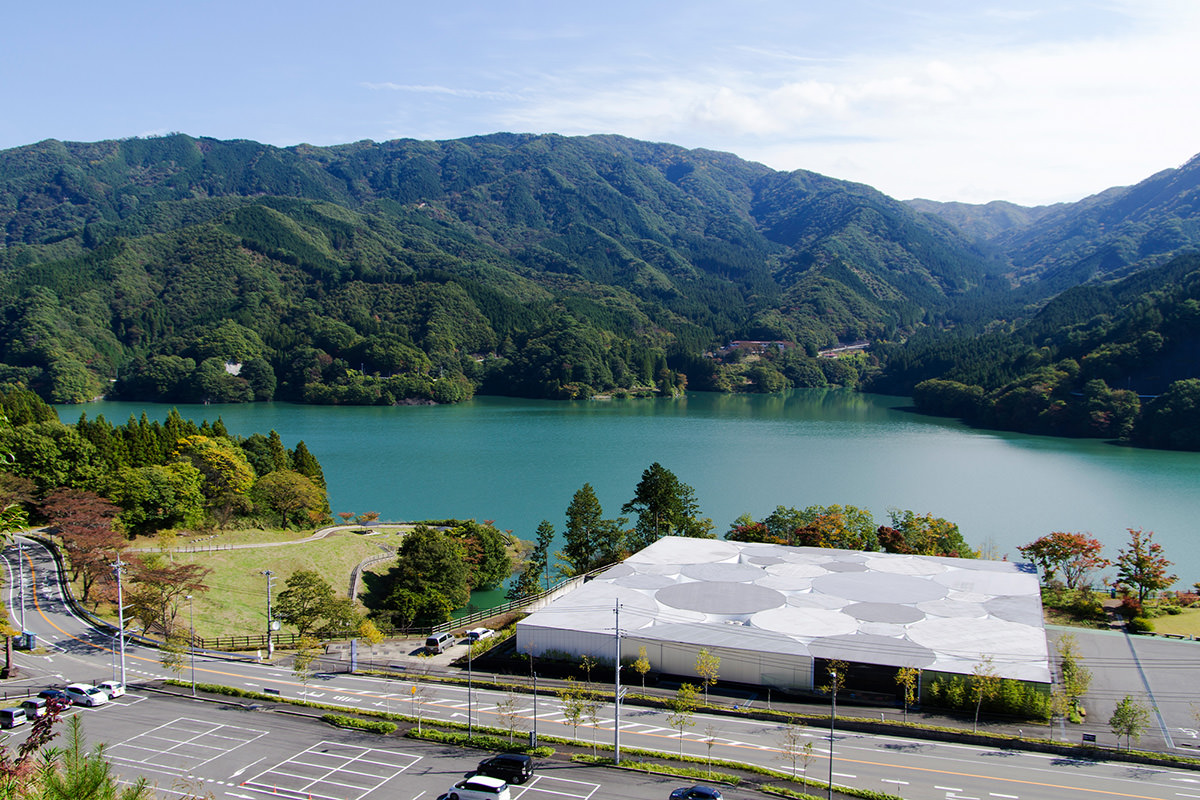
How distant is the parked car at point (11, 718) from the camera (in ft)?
58.9

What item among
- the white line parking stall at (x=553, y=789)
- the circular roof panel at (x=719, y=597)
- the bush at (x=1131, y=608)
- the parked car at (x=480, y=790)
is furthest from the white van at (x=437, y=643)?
the bush at (x=1131, y=608)

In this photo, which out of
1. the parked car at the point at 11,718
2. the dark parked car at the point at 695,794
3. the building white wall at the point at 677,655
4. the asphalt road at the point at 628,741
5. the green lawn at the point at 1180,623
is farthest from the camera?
the green lawn at the point at 1180,623

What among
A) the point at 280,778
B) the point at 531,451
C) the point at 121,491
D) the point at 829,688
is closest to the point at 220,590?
the point at 121,491

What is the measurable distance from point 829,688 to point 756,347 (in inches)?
5911

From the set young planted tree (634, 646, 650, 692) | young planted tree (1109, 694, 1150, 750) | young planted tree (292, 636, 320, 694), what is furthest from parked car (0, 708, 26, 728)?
young planted tree (1109, 694, 1150, 750)

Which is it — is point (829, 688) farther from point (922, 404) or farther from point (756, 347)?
point (756, 347)

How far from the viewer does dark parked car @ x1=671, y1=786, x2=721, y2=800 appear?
1485 cm

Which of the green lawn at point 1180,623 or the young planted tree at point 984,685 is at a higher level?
the young planted tree at point 984,685

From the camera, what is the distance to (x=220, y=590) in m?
31.2

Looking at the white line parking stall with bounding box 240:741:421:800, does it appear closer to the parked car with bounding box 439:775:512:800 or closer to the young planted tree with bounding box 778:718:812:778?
the parked car with bounding box 439:775:512:800

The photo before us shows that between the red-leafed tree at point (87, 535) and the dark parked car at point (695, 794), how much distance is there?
75.2ft

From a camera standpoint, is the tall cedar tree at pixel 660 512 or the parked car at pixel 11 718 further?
the tall cedar tree at pixel 660 512

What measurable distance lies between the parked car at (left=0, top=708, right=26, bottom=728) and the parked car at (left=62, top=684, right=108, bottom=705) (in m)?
1.36

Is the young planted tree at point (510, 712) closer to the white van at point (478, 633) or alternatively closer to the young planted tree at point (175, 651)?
the white van at point (478, 633)
